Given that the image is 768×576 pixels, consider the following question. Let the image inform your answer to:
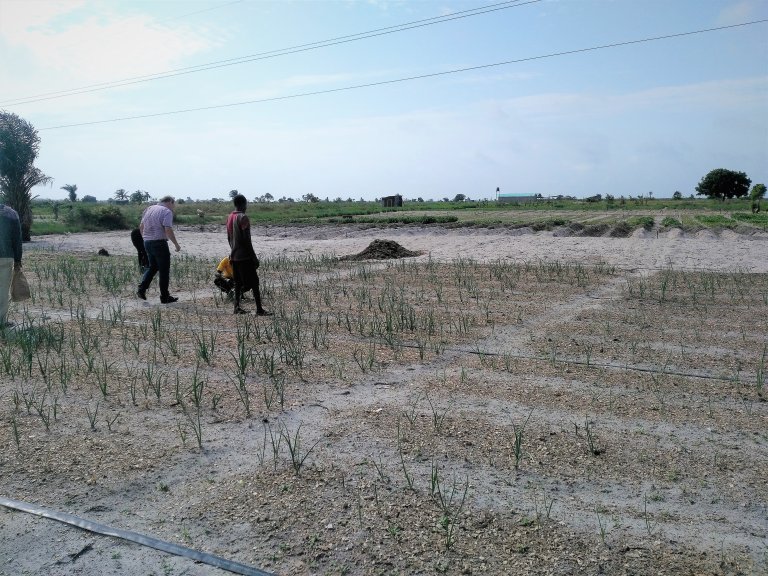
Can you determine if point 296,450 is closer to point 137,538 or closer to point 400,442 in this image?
point 400,442

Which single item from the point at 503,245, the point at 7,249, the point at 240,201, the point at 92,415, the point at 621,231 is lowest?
the point at 92,415

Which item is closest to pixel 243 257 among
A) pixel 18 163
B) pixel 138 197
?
pixel 18 163

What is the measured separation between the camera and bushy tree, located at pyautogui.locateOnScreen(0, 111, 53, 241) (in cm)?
2727

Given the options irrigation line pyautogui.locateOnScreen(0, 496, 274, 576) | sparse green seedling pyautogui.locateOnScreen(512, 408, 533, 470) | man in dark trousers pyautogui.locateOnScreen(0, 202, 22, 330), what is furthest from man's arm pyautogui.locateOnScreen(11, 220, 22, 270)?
sparse green seedling pyautogui.locateOnScreen(512, 408, 533, 470)

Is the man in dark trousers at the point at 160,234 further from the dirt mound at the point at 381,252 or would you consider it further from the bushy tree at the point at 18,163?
the bushy tree at the point at 18,163

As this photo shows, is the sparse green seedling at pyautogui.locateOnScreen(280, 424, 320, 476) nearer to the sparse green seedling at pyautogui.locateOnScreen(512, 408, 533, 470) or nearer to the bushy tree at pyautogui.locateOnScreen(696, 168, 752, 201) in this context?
the sparse green seedling at pyautogui.locateOnScreen(512, 408, 533, 470)

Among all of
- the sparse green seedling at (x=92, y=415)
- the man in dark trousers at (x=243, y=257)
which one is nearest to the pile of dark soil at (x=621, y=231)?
the man in dark trousers at (x=243, y=257)

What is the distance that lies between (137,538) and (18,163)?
28.5m

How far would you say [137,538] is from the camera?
139 inches

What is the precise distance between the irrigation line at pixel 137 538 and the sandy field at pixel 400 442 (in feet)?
0.11

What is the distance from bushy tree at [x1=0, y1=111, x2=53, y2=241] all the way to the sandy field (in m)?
20.6

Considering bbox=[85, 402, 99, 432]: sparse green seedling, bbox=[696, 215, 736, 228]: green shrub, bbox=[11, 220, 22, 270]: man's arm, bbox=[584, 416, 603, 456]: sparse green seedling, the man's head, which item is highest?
the man's head

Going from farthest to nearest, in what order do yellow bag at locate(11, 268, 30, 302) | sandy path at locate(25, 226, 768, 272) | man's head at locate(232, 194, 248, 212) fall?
1. sandy path at locate(25, 226, 768, 272)
2. man's head at locate(232, 194, 248, 212)
3. yellow bag at locate(11, 268, 30, 302)

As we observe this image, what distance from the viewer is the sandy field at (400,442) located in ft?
11.3
